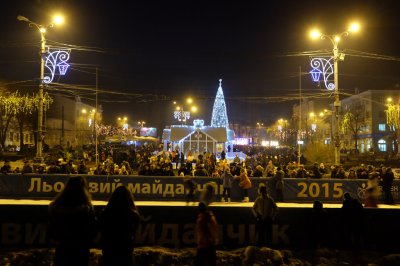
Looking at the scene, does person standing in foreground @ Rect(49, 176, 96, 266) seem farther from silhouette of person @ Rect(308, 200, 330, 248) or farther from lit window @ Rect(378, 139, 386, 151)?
lit window @ Rect(378, 139, 386, 151)

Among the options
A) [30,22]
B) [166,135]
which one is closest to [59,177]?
[30,22]

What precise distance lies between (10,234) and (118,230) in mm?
4470

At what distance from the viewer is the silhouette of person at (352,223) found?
8.45 meters

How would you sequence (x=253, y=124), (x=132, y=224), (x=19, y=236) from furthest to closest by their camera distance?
(x=253, y=124)
(x=19, y=236)
(x=132, y=224)

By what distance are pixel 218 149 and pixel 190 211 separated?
2989 cm

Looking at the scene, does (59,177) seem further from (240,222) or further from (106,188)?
(240,222)

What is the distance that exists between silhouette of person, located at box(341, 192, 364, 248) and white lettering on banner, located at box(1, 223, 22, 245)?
7.21 m

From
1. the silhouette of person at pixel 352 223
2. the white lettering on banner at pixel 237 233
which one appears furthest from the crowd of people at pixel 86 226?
the silhouette of person at pixel 352 223

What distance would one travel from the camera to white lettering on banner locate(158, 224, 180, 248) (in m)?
8.41

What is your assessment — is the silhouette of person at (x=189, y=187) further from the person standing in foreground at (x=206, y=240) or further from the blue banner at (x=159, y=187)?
the person standing in foreground at (x=206, y=240)

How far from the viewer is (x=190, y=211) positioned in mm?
8500

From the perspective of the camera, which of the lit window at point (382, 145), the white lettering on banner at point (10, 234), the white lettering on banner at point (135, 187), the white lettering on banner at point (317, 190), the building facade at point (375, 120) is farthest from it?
the lit window at point (382, 145)

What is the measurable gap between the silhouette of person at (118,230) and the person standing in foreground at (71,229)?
0.19 meters

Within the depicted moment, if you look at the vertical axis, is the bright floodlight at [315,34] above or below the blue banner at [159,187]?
above
